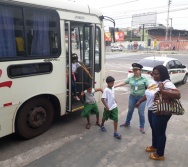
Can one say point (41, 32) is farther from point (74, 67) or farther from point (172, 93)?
point (172, 93)

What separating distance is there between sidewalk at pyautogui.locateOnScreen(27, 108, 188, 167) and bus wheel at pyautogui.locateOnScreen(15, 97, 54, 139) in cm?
80

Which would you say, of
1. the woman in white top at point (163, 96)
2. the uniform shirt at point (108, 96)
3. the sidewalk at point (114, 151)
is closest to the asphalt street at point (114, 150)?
the sidewalk at point (114, 151)

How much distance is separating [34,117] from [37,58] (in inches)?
50.5

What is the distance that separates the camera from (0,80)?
13.7ft

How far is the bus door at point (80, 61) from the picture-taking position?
5.91 meters

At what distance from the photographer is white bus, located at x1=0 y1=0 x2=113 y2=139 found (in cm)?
432

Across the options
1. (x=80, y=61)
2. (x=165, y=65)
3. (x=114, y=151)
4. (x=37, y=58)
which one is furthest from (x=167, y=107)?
(x=165, y=65)

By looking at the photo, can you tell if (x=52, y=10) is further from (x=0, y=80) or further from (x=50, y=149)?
(x=50, y=149)

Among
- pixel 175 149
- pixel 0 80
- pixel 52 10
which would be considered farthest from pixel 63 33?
pixel 175 149

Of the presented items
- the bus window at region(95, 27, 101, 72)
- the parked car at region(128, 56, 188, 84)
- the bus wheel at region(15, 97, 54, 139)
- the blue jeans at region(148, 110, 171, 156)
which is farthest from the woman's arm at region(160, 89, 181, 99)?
the parked car at region(128, 56, 188, 84)

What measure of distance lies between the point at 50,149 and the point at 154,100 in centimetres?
224

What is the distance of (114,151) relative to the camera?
458cm

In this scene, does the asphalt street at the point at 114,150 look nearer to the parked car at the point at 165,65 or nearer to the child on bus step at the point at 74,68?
the child on bus step at the point at 74,68

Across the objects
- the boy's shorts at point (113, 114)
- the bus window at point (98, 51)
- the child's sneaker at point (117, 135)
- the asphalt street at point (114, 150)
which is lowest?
the asphalt street at point (114, 150)
